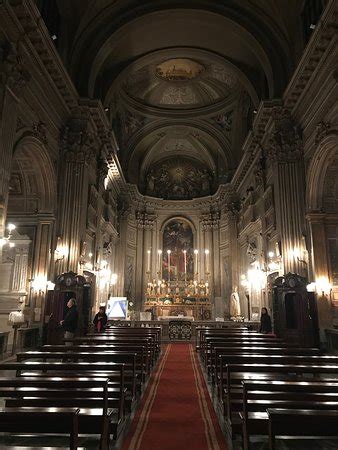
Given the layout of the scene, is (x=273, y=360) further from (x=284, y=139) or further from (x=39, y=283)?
(x=284, y=139)

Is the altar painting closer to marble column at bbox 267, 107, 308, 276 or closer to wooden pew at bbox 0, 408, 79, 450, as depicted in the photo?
marble column at bbox 267, 107, 308, 276

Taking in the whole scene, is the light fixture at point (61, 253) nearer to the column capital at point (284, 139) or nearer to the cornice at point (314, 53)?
the column capital at point (284, 139)

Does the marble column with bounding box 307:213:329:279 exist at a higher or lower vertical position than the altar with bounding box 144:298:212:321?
higher

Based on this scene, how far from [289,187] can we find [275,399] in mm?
10770

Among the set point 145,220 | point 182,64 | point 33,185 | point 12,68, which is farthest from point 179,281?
point 12,68

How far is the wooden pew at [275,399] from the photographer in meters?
3.28

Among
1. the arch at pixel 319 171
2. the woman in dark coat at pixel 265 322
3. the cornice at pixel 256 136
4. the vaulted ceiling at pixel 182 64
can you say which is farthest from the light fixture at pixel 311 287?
the vaulted ceiling at pixel 182 64

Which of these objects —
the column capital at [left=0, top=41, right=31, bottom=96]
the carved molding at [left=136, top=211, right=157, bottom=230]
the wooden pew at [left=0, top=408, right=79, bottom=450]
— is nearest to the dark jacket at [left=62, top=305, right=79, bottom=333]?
the column capital at [left=0, top=41, right=31, bottom=96]

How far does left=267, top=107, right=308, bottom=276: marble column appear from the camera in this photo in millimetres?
12656

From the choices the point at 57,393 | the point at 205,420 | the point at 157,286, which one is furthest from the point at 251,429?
the point at 157,286

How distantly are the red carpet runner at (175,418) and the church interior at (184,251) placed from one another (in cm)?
4

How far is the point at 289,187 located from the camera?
43.8 ft

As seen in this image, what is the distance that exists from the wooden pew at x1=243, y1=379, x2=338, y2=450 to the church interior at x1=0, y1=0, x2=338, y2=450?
22mm

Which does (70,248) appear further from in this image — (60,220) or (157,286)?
(157,286)
